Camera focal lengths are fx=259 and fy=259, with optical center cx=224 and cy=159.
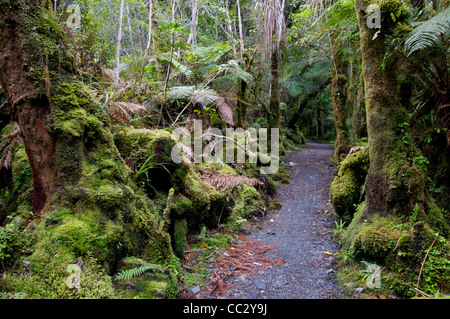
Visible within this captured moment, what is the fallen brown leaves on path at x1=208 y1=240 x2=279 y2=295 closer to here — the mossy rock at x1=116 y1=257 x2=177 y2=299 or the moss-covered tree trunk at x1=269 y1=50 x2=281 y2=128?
the mossy rock at x1=116 y1=257 x2=177 y2=299

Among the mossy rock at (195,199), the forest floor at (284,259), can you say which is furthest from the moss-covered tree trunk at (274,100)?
the mossy rock at (195,199)

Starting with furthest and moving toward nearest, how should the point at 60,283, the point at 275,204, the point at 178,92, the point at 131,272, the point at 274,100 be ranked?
the point at 274,100 < the point at 275,204 < the point at 178,92 < the point at 131,272 < the point at 60,283

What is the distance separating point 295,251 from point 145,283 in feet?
7.50

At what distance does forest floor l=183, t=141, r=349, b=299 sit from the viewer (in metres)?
2.73

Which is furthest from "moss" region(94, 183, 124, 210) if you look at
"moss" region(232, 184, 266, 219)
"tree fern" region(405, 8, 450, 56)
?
"tree fern" region(405, 8, 450, 56)

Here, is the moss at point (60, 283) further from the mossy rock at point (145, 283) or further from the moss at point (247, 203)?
the moss at point (247, 203)

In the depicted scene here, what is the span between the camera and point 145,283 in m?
2.19

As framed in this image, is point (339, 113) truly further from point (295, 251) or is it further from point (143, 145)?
point (143, 145)

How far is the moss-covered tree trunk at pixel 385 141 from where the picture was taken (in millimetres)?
3039

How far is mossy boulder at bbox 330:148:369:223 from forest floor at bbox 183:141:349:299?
1.39ft

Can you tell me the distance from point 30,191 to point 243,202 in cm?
343

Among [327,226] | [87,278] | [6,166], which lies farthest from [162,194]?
[327,226]

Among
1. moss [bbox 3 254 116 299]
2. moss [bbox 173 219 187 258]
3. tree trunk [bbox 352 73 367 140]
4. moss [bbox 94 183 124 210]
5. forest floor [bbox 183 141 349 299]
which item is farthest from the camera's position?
tree trunk [bbox 352 73 367 140]

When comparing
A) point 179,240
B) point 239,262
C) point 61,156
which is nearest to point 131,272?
point 179,240
